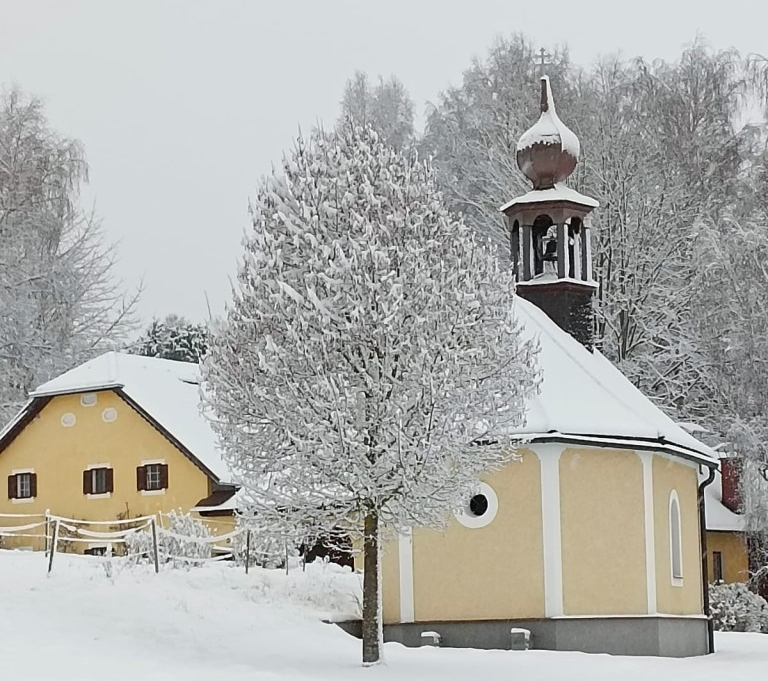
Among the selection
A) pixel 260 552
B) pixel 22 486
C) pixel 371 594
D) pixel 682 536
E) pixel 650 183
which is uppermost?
pixel 650 183

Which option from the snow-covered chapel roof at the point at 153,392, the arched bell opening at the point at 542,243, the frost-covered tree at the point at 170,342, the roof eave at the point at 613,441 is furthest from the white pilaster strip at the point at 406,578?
the frost-covered tree at the point at 170,342

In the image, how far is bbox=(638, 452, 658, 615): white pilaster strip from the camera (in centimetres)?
2200

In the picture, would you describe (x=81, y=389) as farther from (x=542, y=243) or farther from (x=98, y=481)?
(x=542, y=243)

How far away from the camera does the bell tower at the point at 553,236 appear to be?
25.1 metres

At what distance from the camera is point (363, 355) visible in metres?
16.8

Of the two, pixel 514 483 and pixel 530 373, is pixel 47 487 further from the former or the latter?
pixel 530 373

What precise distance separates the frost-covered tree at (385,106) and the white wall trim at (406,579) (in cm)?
2414

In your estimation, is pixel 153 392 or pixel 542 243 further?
pixel 153 392

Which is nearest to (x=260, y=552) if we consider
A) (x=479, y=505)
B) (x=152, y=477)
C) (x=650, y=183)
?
(x=479, y=505)

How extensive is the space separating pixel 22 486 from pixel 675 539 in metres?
16.8

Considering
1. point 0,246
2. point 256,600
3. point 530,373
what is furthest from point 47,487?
point 530,373

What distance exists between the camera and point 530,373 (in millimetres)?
17703

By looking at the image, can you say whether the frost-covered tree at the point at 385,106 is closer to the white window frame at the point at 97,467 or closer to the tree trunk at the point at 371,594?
the white window frame at the point at 97,467

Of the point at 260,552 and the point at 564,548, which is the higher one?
the point at 564,548
